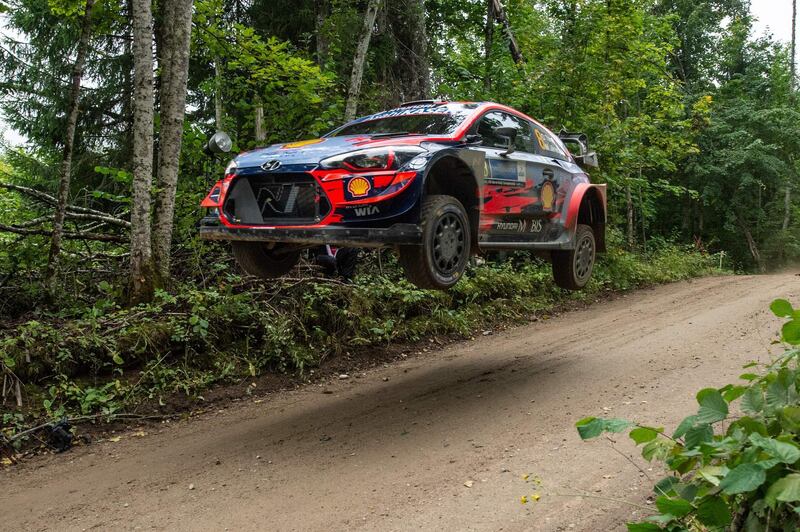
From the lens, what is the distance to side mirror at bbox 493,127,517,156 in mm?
5945

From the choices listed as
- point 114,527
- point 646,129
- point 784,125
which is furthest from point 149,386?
point 784,125

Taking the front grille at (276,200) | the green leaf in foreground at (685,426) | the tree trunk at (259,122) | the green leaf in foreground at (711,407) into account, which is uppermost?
the tree trunk at (259,122)

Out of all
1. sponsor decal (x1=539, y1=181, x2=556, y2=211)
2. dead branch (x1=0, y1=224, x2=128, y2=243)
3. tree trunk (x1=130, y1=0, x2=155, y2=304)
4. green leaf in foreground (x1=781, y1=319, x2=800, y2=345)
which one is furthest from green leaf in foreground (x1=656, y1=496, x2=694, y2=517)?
dead branch (x1=0, y1=224, x2=128, y2=243)

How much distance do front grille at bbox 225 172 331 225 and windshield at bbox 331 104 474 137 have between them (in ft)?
4.39

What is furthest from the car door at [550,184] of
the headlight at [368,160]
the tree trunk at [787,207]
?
the tree trunk at [787,207]

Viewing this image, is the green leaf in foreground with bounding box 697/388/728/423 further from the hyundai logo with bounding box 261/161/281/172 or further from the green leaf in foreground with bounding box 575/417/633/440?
the hyundai logo with bounding box 261/161/281/172

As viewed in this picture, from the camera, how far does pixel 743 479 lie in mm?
2137

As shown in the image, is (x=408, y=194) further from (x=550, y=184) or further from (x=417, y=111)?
(x=550, y=184)

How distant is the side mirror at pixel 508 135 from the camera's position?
595 centimetres

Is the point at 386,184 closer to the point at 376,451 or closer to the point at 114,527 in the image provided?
the point at 376,451

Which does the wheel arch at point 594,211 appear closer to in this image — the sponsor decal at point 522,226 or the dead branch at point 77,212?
the sponsor decal at point 522,226

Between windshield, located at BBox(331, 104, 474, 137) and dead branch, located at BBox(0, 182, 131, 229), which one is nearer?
windshield, located at BBox(331, 104, 474, 137)

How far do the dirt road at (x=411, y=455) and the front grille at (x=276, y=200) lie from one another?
1.90 m

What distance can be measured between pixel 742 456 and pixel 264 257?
186 inches
